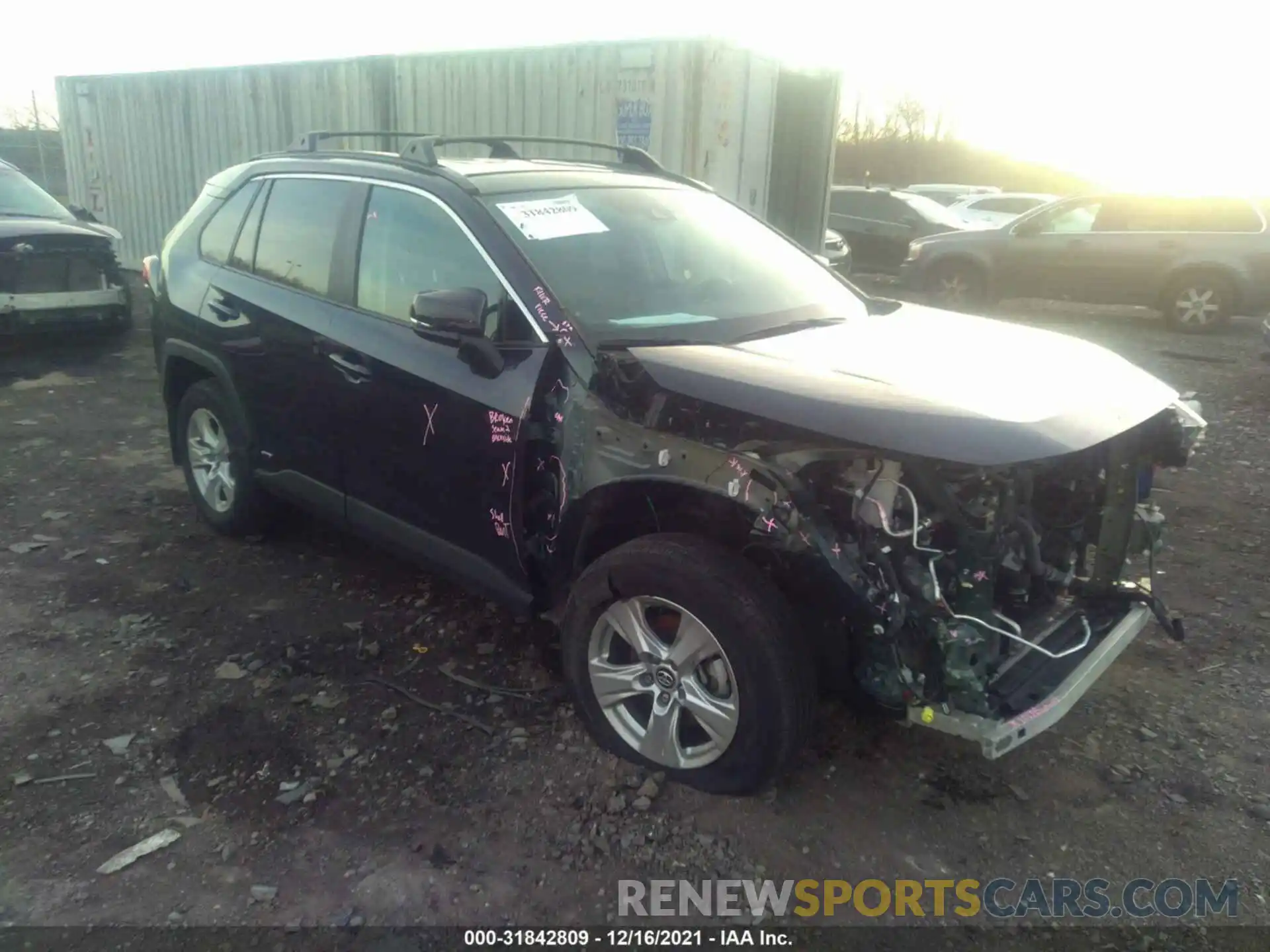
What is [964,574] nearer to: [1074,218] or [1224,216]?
[1224,216]

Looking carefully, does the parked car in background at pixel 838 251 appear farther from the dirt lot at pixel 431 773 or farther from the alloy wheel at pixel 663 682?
the alloy wheel at pixel 663 682

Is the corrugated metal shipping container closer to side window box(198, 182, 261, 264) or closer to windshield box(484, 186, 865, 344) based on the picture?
side window box(198, 182, 261, 264)

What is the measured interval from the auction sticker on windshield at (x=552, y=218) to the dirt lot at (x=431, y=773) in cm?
161

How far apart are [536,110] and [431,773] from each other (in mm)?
6740

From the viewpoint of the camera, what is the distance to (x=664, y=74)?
295 inches

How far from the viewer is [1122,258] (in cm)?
1160

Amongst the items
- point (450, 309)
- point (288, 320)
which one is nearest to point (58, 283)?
point (288, 320)

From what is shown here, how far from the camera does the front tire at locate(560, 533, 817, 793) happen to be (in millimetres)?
2617

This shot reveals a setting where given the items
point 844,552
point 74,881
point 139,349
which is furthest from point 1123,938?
point 139,349

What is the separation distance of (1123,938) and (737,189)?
633cm

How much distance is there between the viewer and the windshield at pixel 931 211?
1446 cm

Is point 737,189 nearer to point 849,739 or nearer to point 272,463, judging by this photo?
point 272,463

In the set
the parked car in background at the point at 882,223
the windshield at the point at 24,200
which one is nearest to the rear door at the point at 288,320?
the windshield at the point at 24,200

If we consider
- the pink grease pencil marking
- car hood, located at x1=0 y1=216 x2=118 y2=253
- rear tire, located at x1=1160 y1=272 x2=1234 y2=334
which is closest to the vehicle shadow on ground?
car hood, located at x1=0 y1=216 x2=118 y2=253
